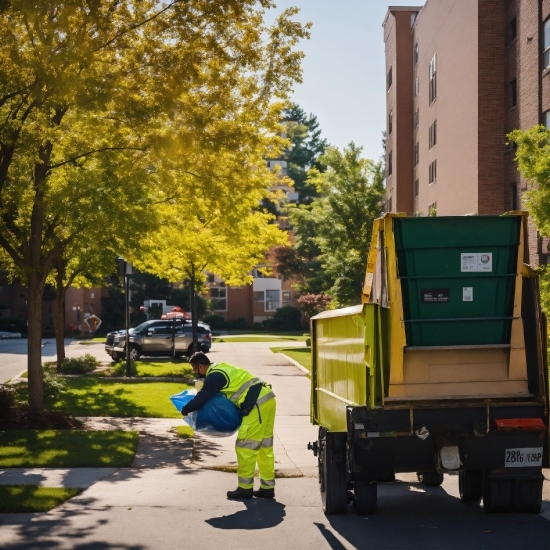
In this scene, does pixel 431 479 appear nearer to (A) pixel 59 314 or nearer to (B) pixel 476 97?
(A) pixel 59 314

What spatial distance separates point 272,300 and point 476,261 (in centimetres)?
8196

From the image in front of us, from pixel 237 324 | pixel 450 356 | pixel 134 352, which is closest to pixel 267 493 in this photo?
pixel 450 356

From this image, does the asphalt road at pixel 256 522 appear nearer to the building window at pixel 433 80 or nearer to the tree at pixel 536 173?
the tree at pixel 536 173

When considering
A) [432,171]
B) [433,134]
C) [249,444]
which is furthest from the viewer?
[432,171]

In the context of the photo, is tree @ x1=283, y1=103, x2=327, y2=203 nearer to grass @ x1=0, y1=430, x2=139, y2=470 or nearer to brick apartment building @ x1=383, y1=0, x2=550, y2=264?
brick apartment building @ x1=383, y1=0, x2=550, y2=264

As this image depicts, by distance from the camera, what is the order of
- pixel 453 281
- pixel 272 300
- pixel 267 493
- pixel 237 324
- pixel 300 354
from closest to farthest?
pixel 453 281
pixel 267 493
pixel 300 354
pixel 237 324
pixel 272 300

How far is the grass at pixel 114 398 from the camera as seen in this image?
18.9m

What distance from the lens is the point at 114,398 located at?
2147 cm

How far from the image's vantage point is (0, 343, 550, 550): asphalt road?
7.98 meters

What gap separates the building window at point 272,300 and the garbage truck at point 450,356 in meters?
81.3

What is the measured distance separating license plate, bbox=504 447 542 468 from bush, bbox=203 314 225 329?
7348cm

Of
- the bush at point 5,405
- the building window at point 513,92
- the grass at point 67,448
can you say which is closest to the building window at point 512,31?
the building window at point 513,92

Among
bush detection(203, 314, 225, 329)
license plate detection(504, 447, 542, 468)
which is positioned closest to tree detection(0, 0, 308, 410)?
license plate detection(504, 447, 542, 468)

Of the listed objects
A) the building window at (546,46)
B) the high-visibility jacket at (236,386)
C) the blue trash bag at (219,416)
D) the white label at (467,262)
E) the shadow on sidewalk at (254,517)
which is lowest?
the shadow on sidewalk at (254,517)
